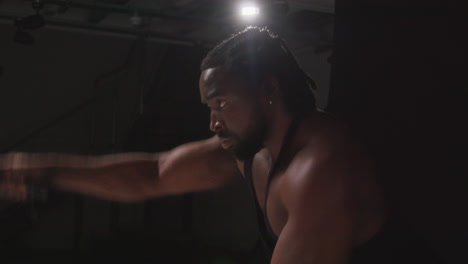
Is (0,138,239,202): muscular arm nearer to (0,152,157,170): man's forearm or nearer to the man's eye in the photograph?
(0,152,157,170): man's forearm

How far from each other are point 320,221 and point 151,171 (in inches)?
30.2

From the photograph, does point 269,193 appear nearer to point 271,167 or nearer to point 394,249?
point 271,167

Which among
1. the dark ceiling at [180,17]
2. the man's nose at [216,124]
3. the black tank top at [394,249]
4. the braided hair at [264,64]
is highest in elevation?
the dark ceiling at [180,17]

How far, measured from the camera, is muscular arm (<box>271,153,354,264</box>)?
92 cm

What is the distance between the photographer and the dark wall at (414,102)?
3.16ft

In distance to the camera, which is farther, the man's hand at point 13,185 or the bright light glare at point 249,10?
the bright light glare at point 249,10

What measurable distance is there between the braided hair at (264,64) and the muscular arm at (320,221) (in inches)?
11.9

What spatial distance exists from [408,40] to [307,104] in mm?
326

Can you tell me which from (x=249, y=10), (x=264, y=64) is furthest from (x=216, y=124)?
(x=249, y=10)

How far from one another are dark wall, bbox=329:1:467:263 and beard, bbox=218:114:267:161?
0.20 meters

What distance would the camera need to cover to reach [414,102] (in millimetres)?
1022

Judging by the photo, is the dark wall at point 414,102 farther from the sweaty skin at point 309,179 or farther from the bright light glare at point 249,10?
the bright light glare at point 249,10

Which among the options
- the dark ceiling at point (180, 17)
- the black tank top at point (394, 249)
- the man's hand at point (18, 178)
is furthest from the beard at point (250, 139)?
the dark ceiling at point (180, 17)

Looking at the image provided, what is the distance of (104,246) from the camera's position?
6453mm
